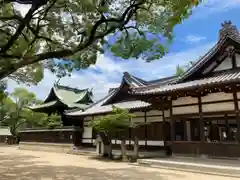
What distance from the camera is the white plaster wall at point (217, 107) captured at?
13402mm

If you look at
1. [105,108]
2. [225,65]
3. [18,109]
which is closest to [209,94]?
[225,65]

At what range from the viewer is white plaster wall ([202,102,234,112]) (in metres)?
13.4

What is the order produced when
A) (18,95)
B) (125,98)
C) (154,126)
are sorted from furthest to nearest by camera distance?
(18,95)
(125,98)
(154,126)

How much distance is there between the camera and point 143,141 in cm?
1970

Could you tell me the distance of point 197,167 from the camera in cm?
1177

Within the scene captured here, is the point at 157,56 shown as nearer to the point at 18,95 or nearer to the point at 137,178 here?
the point at 137,178

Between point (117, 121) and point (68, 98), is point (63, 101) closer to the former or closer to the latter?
point (68, 98)

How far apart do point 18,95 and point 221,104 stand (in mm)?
39069

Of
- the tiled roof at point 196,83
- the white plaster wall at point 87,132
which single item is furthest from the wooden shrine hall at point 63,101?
the tiled roof at point 196,83

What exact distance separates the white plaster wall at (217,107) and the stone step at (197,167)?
3130mm

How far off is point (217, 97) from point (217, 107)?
53 centimetres

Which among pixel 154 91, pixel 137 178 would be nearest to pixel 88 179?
pixel 137 178

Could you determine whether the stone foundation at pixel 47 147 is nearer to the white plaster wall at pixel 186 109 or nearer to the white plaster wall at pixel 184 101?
the white plaster wall at pixel 186 109

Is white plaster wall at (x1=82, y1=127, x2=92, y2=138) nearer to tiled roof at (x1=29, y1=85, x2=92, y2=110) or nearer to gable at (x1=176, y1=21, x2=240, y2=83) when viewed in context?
tiled roof at (x1=29, y1=85, x2=92, y2=110)
